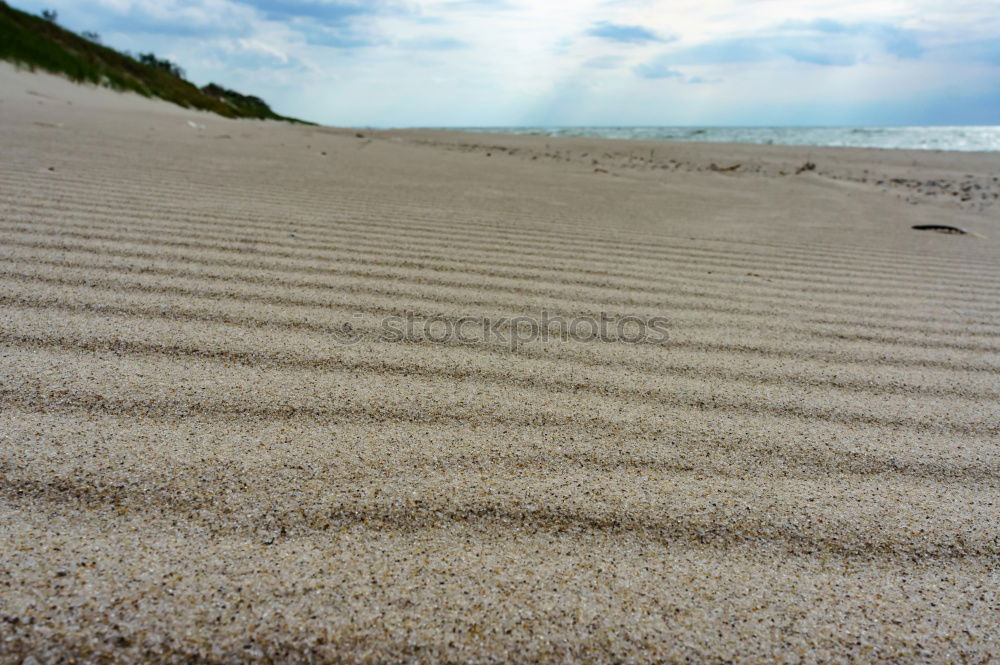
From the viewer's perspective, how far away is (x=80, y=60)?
1219 cm

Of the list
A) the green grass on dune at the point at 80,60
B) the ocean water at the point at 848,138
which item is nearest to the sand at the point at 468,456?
the green grass on dune at the point at 80,60

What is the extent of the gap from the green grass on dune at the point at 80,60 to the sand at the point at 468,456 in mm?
10889

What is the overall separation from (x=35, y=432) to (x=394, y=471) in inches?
23.6

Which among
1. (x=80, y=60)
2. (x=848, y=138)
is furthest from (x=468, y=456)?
(x=848, y=138)

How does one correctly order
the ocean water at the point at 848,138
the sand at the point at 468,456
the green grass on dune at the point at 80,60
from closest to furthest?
1. the sand at the point at 468,456
2. the green grass on dune at the point at 80,60
3. the ocean water at the point at 848,138

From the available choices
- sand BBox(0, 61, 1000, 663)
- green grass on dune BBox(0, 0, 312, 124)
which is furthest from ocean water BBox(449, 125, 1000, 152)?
sand BBox(0, 61, 1000, 663)

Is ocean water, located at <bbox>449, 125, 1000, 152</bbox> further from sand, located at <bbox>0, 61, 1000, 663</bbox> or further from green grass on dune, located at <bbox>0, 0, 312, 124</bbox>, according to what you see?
sand, located at <bbox>0, 61, 1000, 663</bbox>

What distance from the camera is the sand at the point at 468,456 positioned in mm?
751

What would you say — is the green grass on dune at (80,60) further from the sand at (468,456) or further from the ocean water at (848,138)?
the sand at (468,456)

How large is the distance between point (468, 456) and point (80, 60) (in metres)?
14.9

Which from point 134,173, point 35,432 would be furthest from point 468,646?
point 134,173

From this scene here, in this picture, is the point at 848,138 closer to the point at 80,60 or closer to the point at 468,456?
the point at 80,60

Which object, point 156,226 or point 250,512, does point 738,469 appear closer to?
point 250,512

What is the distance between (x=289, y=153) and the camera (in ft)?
19.0
